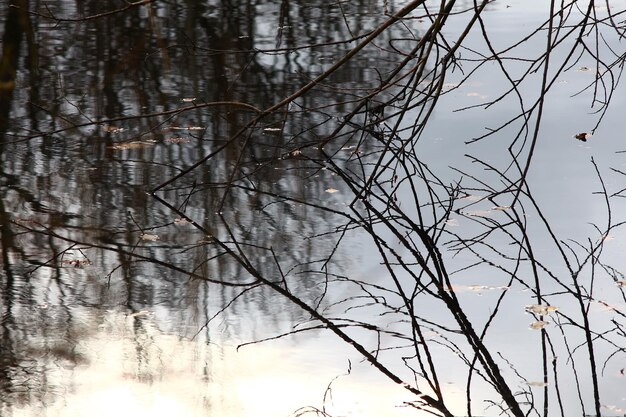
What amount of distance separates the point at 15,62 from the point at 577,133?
4436mm

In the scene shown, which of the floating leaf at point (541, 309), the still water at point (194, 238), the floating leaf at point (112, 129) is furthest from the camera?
the floating leaf at point (112, 129)

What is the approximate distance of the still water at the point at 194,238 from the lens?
3445 mm

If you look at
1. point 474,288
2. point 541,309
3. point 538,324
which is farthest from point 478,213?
point 538,324

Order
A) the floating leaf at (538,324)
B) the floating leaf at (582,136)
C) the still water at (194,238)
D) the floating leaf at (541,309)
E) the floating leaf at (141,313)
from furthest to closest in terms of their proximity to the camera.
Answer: the floating leaf at (582,136) < the floating leaf at (141,313) < the floating leaf at (541,309) < the floating leaf at (538,324) < the still water at (194,238)

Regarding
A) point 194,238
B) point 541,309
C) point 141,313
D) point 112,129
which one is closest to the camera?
point 541,309

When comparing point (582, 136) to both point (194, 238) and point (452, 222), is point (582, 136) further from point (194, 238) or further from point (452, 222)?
point (194, 238)

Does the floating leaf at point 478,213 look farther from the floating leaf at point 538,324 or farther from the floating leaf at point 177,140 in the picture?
the floating leaf at point 177,140

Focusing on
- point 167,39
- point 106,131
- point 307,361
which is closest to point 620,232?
point 307,361

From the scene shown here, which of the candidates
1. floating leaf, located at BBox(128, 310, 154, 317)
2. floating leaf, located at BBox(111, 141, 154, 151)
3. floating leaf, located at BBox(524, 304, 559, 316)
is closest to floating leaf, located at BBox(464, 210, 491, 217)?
floating leaf, located at BBox(524, 304, 559, 316)

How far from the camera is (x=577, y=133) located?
6203 millimetres

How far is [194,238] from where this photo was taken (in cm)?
466

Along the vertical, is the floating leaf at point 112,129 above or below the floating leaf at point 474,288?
above

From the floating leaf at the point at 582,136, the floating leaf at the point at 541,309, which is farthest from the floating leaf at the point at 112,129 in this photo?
the floating leaf at the point at 541,309

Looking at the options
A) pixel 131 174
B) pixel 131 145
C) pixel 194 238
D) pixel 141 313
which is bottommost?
pixel 141 313
